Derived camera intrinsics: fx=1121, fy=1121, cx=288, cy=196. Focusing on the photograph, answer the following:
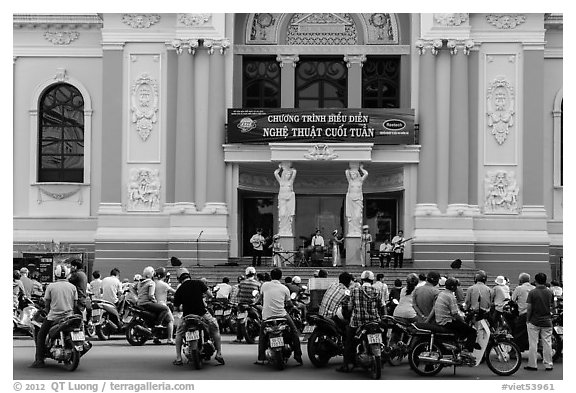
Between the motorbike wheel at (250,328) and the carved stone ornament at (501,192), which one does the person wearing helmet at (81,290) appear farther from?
the carved stone ornament at (501,192)

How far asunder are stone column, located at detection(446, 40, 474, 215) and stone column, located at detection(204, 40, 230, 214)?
A: 8.17 metres

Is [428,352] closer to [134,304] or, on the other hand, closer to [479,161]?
[134,304]

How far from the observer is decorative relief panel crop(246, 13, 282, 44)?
4225 cm

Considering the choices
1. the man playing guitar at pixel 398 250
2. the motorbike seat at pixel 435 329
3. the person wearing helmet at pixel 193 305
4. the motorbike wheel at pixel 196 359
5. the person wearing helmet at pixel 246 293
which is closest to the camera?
the motorbike seat at pixel 435 329

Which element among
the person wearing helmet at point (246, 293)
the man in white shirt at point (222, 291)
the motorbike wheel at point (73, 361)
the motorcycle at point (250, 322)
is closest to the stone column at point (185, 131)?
the man in white shirt at point (222, 291)

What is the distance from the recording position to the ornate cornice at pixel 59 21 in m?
42.1

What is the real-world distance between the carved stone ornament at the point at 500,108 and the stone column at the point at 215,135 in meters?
9.65

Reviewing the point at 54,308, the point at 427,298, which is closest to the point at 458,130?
the point at 427,298

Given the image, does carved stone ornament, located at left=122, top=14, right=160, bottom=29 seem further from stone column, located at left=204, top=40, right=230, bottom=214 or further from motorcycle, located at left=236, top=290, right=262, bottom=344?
motorcycle, located at left=236, top=290, right=262, bottom=344

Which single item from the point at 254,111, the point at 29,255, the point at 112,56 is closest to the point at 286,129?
the point at 254,111

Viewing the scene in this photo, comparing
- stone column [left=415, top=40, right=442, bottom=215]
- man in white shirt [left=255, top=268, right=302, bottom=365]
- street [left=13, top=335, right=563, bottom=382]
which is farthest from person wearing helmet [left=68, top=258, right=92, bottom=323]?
stone column [left=415, top=40, right=442, bottom=215]

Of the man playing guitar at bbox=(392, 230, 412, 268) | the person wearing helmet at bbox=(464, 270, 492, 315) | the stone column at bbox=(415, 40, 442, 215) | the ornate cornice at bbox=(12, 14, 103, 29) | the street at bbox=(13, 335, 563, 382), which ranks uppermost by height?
the ornate cornice at bbox=(12, 14, 103, 29)

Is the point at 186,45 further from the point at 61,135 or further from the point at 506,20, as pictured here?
the point at 506,20

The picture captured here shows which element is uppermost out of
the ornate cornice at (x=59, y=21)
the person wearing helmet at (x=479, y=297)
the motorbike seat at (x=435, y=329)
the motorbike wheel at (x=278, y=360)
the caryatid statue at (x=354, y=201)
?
the ornate cornice at (x=59, y=21)
